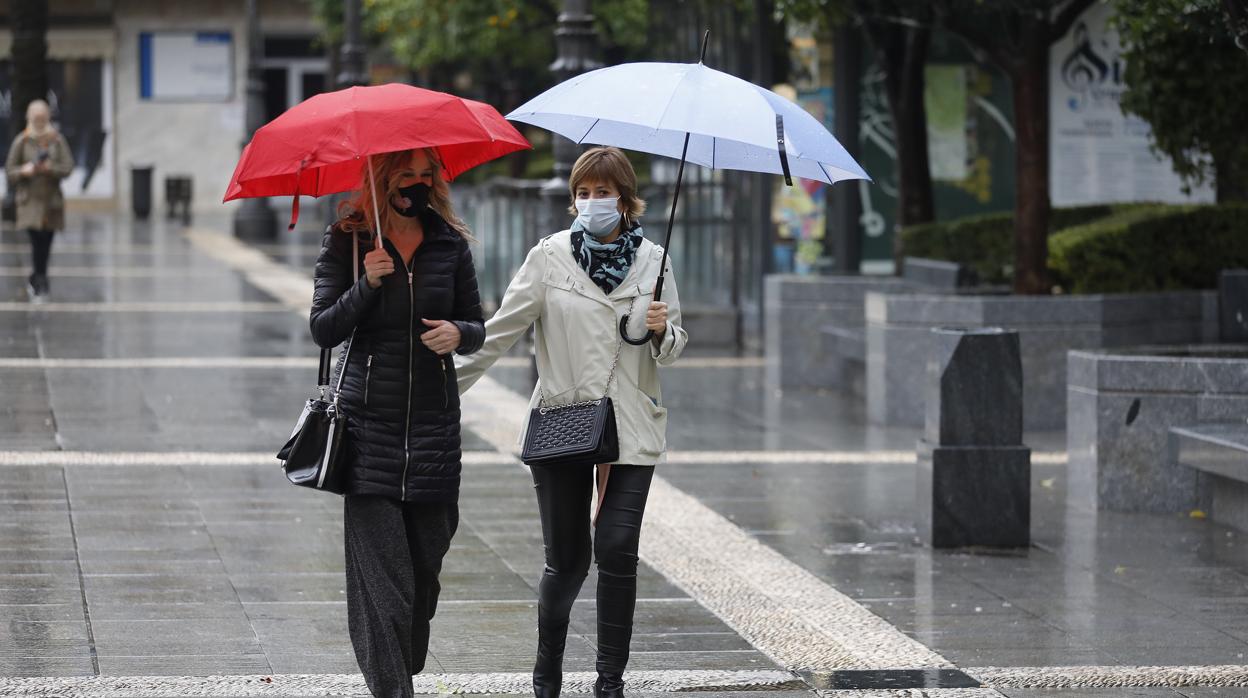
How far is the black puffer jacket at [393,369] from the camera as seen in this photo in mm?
4895

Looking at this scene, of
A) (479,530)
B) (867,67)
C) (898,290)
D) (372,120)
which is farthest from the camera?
(867,67)

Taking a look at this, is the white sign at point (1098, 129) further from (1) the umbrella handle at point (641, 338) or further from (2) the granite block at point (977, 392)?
(1) the umbrella handle at point (641, 338)

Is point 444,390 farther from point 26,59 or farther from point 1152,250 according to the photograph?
point 26,59

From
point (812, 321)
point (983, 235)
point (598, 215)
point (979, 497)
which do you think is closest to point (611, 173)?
point (598, 215)

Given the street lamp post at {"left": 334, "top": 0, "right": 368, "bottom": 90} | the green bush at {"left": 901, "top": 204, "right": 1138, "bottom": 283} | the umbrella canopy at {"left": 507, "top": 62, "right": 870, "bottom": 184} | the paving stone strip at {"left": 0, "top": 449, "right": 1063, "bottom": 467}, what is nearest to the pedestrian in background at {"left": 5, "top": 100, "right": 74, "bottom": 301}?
the street lamp post at {"left": 334, "top": 0, "right": 368, "bottom": 90}

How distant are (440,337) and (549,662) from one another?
1.00 metres

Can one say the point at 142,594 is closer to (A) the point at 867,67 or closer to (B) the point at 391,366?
(B) the point at 391,366

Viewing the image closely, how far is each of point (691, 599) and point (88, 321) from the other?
1077cm

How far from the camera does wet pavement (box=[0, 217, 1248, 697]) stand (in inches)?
234

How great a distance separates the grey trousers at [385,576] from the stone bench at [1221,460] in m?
4.12

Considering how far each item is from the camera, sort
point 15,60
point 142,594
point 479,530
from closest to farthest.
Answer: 1. point 142,594
2. point 479,530
3. point 15,60

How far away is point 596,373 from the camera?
5258mm

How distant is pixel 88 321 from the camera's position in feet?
53.9

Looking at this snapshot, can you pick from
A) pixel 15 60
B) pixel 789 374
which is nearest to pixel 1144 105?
pixel 789 374
